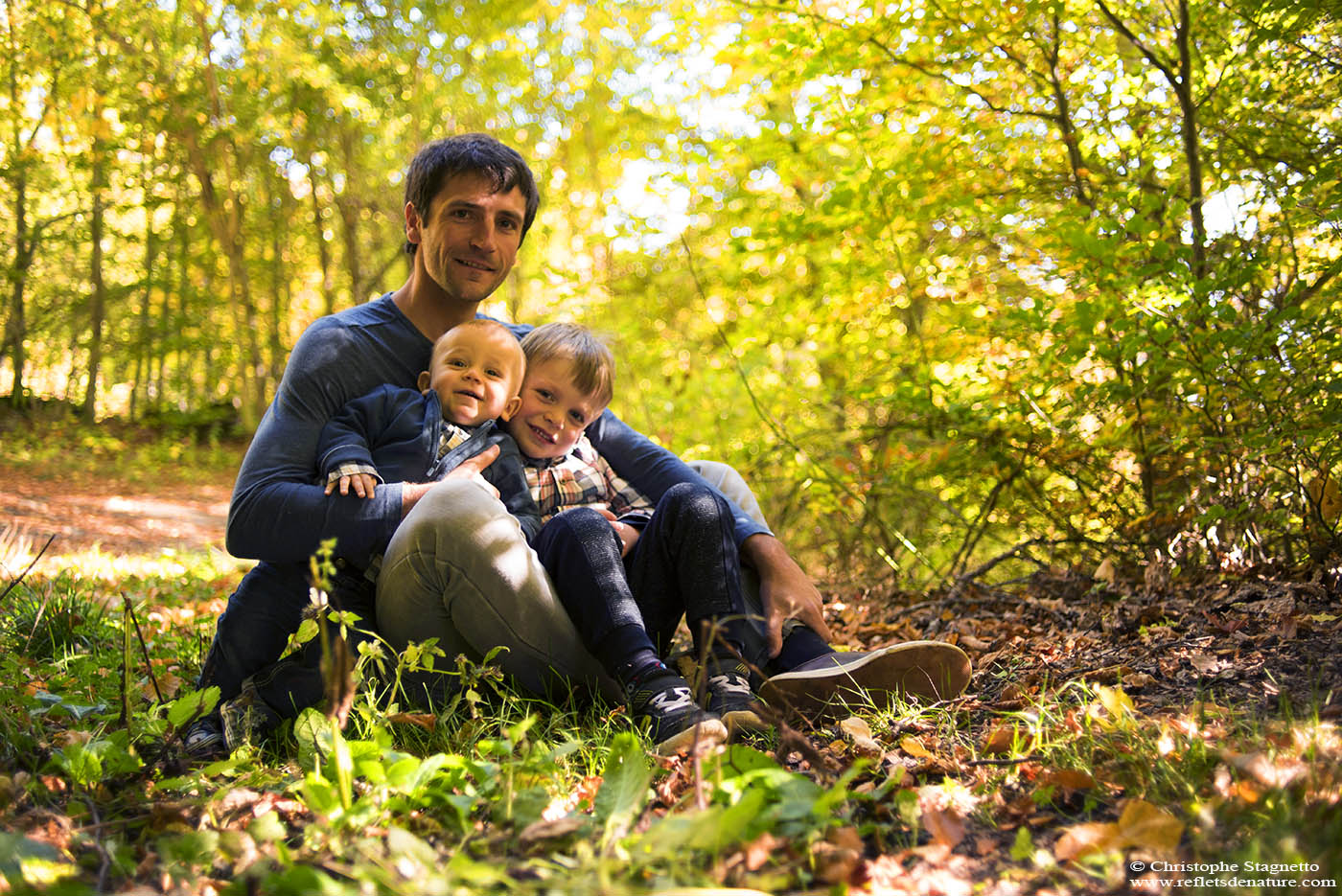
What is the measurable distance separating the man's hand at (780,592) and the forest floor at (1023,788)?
327 mm

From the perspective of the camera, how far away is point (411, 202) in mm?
2635

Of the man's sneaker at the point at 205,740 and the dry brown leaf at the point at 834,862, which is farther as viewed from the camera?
the man's sneaker at the point at 205,740

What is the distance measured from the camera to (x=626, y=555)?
239cm

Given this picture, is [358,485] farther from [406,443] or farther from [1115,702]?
[1115,702]

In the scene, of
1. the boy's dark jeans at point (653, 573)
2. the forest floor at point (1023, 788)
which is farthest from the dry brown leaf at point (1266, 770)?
the boy's dark jeans at point (653, 573)

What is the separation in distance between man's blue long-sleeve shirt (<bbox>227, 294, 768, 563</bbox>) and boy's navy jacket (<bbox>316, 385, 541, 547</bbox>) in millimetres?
62

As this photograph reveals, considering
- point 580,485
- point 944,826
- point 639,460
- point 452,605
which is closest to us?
point 944,826

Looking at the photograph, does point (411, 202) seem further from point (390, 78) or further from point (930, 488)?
point (390, 78)

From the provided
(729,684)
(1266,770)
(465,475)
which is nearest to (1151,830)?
(1266,770)

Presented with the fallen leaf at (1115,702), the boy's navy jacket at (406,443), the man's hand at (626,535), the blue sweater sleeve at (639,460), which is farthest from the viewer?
the blue sweater sleeve at (639,460)

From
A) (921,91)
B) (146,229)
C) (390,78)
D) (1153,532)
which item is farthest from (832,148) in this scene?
(146,229)

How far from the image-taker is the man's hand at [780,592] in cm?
228

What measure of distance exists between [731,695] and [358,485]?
99 cm

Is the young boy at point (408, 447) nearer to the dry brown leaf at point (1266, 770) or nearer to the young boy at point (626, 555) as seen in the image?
the young boy at point (626, 555)
